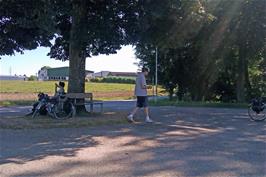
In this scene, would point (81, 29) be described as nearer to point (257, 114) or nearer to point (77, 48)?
point (77, 48)

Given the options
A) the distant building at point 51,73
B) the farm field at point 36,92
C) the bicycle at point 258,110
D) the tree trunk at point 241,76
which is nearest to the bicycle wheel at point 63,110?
the bicycle at point 258,110

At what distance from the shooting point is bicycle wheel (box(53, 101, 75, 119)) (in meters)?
15.2

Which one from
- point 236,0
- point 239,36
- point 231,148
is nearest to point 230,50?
point 239,36

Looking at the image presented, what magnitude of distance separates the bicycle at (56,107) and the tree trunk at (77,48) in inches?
55.9

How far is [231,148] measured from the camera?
10195 mm

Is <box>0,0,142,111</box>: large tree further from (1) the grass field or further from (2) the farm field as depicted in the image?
(2) the farm field

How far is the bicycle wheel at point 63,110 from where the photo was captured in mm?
15195

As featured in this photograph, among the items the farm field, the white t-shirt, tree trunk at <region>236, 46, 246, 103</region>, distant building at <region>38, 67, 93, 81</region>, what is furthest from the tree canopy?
distant building at <region>38, 67, 93, 81</region>

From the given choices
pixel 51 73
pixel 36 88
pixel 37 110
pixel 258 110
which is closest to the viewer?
pixel 37 110

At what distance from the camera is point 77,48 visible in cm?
1617

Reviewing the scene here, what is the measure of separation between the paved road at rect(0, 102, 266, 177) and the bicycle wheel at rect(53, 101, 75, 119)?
7.48ft

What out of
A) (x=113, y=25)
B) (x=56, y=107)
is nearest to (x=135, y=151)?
(x=56, y=107)

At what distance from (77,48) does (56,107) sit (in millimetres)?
2184

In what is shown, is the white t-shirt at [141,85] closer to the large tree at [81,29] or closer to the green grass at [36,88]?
the large tree at [81,29]
